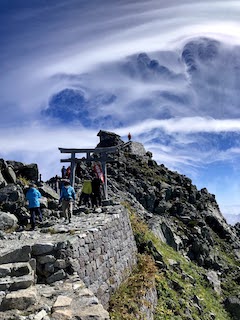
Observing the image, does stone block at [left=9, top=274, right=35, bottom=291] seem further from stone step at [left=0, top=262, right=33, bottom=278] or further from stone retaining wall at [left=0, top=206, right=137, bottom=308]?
stone retaining wall at [left=0, top=206, right=137, bottom=308]

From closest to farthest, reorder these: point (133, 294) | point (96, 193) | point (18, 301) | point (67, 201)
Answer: point (18, 301), point (133, 294), point (67, 201), point (96, 193)

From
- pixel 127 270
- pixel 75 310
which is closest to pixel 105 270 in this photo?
pixel 127 270

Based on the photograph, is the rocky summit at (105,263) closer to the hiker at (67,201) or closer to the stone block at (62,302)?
the stone block at (62,302)

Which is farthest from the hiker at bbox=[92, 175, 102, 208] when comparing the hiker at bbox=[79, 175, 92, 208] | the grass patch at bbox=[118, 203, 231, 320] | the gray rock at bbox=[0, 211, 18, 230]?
the gray rock at bbox=[0, 211, 18, 230]

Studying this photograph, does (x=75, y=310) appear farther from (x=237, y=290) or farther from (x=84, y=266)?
(x=237, y=290)

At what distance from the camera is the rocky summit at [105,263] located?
33.1ft

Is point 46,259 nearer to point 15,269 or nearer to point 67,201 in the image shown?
point 15,269

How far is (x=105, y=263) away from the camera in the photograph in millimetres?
15523

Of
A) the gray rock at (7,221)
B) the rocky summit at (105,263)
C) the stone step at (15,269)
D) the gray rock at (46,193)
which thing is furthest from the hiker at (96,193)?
the stone step at (15,269)

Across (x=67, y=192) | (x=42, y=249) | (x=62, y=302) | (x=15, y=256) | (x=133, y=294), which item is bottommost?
(x=133, y=294)

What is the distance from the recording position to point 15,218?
68.1 feet

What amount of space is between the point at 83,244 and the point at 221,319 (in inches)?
602

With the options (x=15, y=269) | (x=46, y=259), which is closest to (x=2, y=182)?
(x=46, y=259)

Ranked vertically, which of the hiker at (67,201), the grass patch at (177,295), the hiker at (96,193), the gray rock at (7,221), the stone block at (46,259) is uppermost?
the hiker at (96,193)
